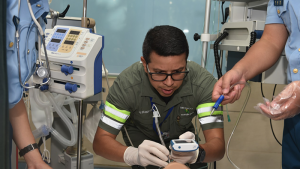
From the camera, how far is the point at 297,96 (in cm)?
88

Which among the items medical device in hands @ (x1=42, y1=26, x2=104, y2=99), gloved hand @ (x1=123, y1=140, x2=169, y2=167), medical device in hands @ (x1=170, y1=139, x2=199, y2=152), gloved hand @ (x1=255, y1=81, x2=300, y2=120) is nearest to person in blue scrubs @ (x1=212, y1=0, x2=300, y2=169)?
gloved hand @ (x1=255, y1=81, x2=300, y2=120)

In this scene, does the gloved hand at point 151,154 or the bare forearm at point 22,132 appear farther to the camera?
the gloved hand at point 151,154

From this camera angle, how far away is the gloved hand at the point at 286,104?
88 cm

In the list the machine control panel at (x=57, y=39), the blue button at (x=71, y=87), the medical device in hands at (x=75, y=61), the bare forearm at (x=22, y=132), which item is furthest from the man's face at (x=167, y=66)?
the bare forearm at (x=22, y=132)

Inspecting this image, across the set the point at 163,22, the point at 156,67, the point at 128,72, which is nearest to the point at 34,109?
the point at 128,72

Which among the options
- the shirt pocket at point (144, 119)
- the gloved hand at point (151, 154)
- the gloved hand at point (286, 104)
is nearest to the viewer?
the gloved hand at point (286, 104)

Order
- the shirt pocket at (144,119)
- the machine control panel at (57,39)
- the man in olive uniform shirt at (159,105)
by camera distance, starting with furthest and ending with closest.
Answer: the shirt pocket at (144,119), the machine control panel at (57,39), the man in olive uniform shirt at (159,105)

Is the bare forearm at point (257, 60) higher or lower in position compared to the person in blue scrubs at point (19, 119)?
higher

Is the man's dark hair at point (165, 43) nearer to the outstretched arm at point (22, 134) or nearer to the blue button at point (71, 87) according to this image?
the blue button at point (71, 87)

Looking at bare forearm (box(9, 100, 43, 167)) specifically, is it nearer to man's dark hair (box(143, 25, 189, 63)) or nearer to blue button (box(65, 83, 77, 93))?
blue button (box(65, 83, 77, 93))

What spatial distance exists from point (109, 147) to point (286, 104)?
0.95 metres

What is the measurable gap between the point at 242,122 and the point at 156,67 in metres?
1.68

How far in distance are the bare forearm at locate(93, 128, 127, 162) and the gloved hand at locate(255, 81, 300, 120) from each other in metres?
0.81

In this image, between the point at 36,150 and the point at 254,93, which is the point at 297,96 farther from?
the point at 254,93
